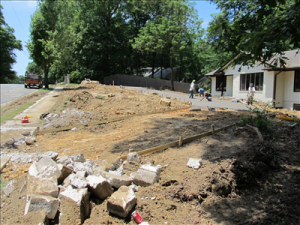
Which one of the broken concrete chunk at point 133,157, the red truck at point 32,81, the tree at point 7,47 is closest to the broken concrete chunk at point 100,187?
the broken concrete chunk at point 133,157

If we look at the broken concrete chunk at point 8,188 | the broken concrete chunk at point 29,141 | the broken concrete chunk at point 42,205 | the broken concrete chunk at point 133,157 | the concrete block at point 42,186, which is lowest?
the broken concrete chunk at point 8,188

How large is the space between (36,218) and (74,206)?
1.90ft

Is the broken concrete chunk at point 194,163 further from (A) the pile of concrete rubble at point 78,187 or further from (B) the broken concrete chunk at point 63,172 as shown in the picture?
(B) the broken concrete chunk at point 63,172

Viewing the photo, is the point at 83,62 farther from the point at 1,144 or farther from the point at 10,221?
the point at 10,221

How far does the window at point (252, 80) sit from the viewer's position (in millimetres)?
21969

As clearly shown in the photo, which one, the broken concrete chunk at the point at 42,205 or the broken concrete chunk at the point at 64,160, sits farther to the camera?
the broken concrete chunk at the point at 64,160

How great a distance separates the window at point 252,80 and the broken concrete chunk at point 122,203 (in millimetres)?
21082

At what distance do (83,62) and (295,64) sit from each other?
30.2 m

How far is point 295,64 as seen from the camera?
18781 mm

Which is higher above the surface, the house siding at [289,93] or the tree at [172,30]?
the tree at [172,30]

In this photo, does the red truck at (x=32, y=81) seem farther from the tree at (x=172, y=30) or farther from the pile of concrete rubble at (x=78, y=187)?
the pile of concrete rubble at (x=78, y=187)

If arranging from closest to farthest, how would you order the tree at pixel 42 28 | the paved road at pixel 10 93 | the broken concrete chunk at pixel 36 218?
1. the broken concrete chunk at pixel 36 218
2. the paved road at pixel 10 93
3. the tree at pixel 42 28

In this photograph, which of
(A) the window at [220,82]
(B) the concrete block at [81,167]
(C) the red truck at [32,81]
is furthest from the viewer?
(A) the window at [220,82]

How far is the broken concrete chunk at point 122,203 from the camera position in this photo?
3.80 m
